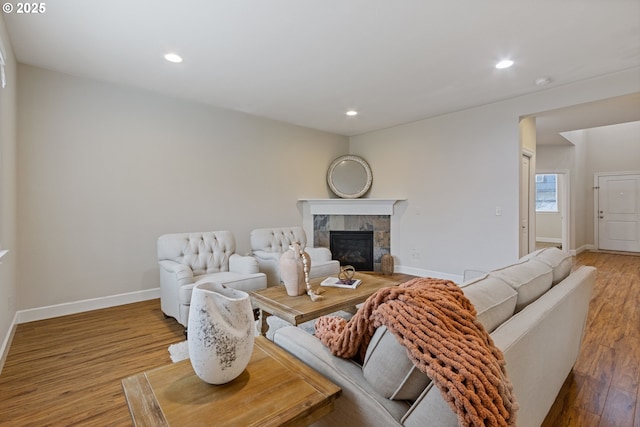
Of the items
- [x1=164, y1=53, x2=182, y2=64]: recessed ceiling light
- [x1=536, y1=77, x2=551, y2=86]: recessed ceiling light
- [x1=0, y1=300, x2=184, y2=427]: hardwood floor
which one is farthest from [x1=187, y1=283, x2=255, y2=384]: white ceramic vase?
[x1=536, y1=77, x2=551, y2=86]: recessed ceiling light

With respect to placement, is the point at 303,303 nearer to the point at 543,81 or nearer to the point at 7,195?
the point at 7,195

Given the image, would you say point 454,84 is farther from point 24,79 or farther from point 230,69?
point 24,79

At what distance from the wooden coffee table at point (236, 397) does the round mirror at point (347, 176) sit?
4.67m

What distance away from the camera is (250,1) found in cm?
211

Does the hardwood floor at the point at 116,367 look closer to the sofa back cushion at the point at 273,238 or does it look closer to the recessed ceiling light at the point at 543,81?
the sofa back cushion at the point at 273,238

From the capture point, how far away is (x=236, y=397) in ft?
3.25

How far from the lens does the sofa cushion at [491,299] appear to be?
1.17m

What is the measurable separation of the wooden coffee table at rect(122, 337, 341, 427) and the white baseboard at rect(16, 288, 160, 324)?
2998 millimetres

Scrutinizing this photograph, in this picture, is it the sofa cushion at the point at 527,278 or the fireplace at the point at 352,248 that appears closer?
the sofa cushion at the point at 527,278

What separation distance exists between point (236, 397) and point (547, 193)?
10.3 metres

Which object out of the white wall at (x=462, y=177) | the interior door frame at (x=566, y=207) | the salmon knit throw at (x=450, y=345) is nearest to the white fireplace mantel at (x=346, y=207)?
the white wall at (x=462, y=177)

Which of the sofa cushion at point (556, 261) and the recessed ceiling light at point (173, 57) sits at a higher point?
the recessed ceiling light at point (173, 57)

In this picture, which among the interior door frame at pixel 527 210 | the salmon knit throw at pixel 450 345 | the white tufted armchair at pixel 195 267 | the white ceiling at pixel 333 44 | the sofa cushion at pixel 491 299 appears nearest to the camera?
the salmon knit throw at pixel 450 345

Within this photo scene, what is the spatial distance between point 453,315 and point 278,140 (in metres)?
4.48
